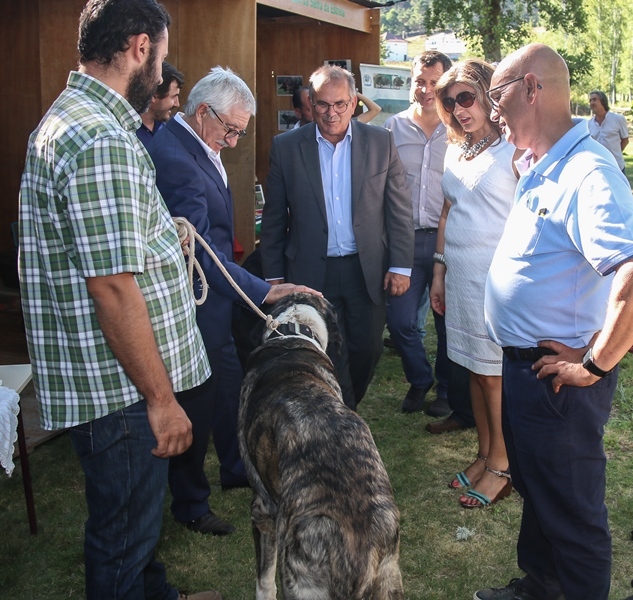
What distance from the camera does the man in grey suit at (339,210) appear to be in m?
4.30

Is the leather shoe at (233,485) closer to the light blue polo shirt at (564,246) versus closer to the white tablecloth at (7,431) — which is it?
the white tablecloth at (7,431)

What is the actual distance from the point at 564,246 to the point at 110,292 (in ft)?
4.86

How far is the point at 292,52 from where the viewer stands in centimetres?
861

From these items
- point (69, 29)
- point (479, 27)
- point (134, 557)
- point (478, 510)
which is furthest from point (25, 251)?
point (479, 27)

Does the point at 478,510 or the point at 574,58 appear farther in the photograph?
the point at 574,58

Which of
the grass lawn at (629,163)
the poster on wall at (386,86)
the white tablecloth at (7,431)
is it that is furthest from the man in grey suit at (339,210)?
the grass lawn at (629,163)

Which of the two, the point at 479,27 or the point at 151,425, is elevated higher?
the point at 479,27

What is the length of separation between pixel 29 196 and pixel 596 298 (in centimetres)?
188

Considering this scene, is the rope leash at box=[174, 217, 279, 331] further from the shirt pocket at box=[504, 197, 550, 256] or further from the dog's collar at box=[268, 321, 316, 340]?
the shirt pocket at box=[504, 197, 550, 256]

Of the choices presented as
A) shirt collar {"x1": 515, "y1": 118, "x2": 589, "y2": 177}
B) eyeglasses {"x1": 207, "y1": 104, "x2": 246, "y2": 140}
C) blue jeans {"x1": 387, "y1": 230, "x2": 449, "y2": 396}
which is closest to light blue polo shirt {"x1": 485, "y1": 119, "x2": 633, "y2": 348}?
shirt collar {"x1": 515, "y1": 118, "x2": 589, "y2": 177}

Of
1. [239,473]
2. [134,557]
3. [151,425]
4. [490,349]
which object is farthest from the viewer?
[239,473]

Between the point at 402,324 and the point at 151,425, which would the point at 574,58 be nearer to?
the point at 402,324

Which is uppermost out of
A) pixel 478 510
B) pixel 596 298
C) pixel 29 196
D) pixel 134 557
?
pixel 29 196

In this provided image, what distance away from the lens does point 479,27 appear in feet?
66.4
